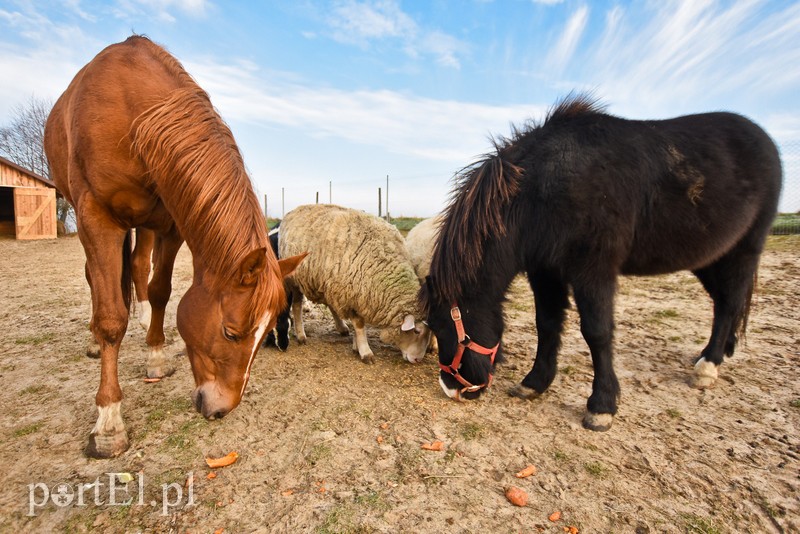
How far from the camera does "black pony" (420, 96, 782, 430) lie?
10.00 feet

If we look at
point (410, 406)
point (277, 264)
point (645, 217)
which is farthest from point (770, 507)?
point (277, 264)

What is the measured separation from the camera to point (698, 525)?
2178 mm

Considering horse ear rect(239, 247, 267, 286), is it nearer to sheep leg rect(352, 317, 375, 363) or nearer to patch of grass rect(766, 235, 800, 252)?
sheep leg rect(352, 317, 375, 363)

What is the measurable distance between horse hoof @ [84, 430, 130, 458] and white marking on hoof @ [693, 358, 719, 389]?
190 inches

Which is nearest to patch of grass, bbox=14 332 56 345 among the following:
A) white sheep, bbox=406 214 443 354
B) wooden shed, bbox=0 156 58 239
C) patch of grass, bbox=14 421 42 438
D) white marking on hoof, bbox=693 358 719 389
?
patch of grass, bbox=14 421 42 438

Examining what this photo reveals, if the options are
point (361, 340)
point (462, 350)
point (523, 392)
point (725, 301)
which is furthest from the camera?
point (361, 340)

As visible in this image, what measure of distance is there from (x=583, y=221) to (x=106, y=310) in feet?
11.3

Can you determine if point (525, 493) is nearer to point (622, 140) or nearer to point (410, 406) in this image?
point (410, 406)

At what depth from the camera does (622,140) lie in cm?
321

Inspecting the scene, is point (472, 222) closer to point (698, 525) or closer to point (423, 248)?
point (698, 525)

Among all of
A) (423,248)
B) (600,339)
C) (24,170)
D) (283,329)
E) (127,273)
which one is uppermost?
(24,170)

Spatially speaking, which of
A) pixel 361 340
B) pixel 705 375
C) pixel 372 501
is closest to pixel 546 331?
pixel 705 375

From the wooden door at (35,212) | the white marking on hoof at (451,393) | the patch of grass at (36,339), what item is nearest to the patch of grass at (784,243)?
the white marking on hoof at (451,393)

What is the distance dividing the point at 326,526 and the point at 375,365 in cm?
246
